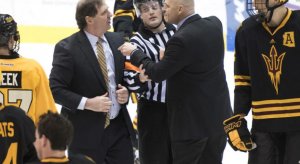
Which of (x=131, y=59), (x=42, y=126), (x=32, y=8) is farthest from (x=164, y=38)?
(x=32, y=8)

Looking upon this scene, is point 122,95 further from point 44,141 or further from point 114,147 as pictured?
point 44,141

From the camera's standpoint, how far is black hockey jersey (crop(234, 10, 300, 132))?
332cm

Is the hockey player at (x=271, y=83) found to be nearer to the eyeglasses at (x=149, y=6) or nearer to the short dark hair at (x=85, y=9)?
the eyeglasses at (x=149, y=6)

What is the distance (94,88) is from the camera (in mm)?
4082

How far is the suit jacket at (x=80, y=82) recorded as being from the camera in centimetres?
403

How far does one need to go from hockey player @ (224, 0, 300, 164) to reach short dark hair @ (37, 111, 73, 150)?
109 cm

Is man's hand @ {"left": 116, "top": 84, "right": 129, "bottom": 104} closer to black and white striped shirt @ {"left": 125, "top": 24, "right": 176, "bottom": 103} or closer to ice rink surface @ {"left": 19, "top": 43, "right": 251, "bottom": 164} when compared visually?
black and white striped shirt @ {"left": 125, "top": 24, "right": 176, "bottom": 103}

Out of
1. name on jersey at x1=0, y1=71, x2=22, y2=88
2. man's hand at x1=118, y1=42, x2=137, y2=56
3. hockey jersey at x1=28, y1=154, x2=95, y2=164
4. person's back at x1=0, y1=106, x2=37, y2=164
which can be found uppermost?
man's hand at x1=118, y1=42, x2=137, y2=56

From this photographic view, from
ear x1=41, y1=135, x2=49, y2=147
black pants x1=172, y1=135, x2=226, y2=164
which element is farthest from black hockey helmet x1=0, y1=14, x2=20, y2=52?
ear x1=41, y1=135, x2=49, y2=147

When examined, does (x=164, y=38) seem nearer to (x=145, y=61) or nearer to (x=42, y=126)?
(x=145, y=61)

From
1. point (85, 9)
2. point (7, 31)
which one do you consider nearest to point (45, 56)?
point (85, 9)

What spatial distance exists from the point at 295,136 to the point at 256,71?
34cm

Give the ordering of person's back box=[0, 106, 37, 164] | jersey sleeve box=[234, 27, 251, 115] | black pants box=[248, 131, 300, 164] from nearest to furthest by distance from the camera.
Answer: person's back box=[0, 106, 37, 164]
black pants box=[248, 131, 300, 164]
jersey sleeve box=[234, 27, 251, 115]

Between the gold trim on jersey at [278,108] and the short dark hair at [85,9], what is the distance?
120cm
